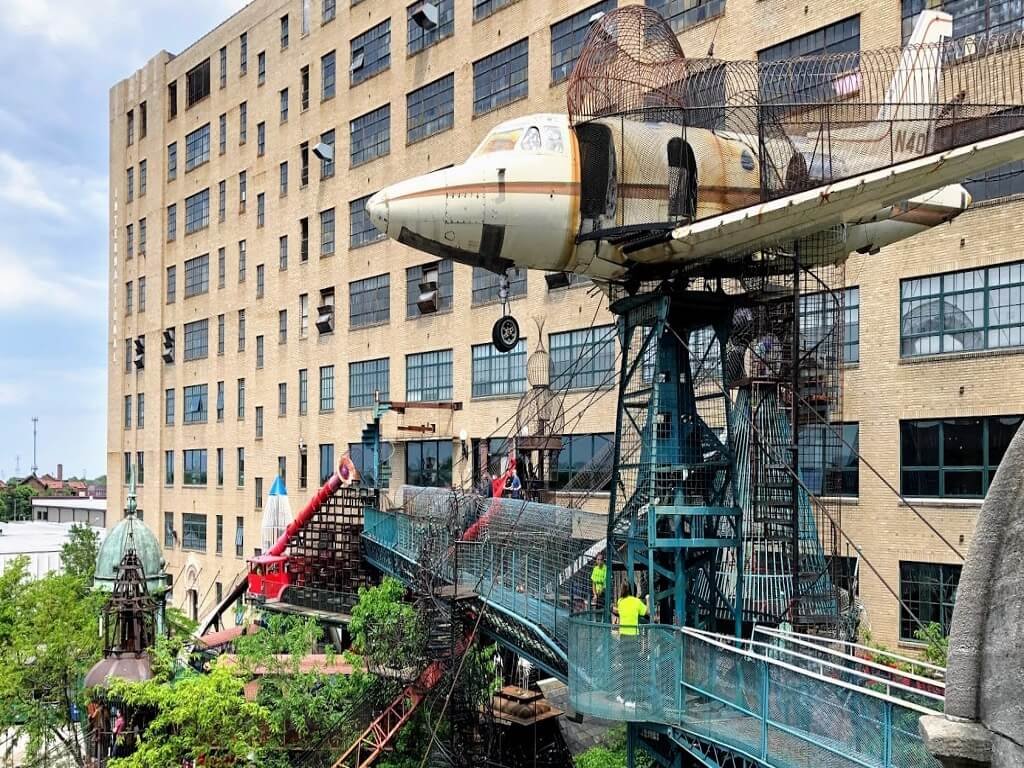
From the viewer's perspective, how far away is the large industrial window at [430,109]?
128 feet

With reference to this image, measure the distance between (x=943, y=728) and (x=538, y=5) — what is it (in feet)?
110

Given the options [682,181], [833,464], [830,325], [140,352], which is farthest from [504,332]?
[140,352]

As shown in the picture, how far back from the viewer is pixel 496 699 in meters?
25.6

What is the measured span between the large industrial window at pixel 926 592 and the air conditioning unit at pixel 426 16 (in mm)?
28446

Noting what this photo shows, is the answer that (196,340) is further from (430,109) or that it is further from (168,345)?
(430,109)

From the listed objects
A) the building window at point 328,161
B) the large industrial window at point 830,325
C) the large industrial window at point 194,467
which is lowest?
the large industrial window at point 194,467

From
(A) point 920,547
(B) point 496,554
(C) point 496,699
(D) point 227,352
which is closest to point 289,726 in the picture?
(C) point 496,699

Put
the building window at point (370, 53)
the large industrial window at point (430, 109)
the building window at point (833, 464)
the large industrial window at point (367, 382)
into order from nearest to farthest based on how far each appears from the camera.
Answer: the building window at point (833, 464) < the large industrial window at point (430, 109) < the large industrial window at point (367, 382) < the building window at point (370, 53)

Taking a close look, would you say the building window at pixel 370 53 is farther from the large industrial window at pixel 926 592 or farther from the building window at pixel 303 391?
the large industrial window at pixel 926 592

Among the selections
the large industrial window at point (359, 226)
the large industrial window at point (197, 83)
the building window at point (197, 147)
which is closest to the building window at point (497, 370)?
the large industrial window at point (359, 226)

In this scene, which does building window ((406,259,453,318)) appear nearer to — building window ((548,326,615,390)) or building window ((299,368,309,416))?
building window ((548,326,615,390))

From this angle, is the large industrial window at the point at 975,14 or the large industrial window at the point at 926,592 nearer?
the large industrial window at the point at 975,14

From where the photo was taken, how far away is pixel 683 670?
13.1 metres

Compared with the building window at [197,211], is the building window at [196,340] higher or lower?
lower
